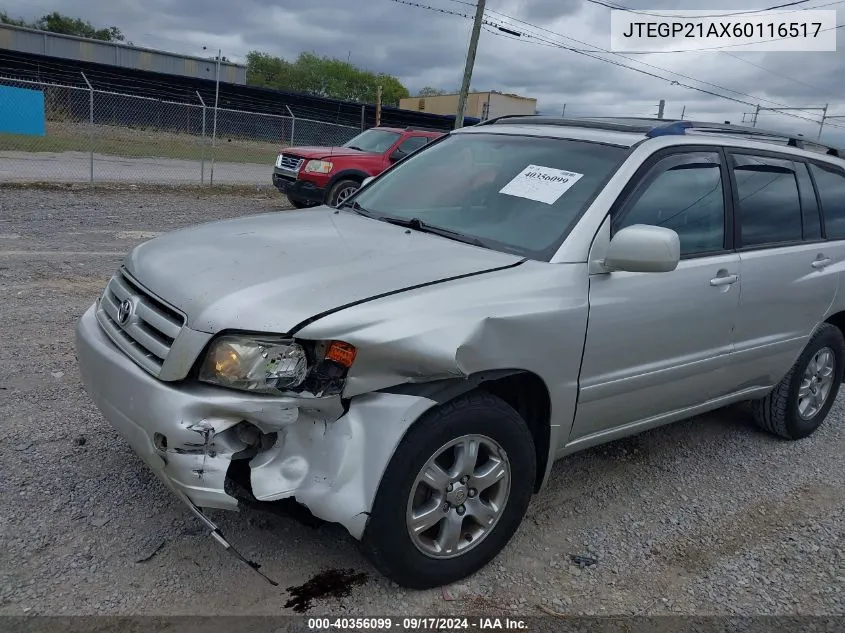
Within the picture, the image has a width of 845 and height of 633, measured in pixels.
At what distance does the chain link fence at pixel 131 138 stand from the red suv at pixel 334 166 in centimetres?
370

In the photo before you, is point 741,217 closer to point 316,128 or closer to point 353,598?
point 353,598

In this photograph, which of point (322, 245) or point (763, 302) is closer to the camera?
point (322, 245)

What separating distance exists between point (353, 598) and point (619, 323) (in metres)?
1.60

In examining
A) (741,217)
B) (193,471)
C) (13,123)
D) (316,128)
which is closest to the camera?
(193,471)

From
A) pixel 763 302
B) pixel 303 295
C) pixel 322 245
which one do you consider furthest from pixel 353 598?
pixel 763 302

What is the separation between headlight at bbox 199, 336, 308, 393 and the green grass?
19.9 meters

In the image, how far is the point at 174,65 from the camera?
53344 millimetres

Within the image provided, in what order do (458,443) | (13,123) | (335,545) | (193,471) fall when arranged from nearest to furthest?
(193,471) → (458,443) → (335,545) → (13,123)

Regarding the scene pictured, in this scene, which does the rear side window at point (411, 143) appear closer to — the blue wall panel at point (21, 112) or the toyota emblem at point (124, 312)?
the blue wall panel at point (21, 112)

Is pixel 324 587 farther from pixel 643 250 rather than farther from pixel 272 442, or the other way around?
pixel 643 250

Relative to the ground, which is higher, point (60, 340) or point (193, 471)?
point (193, 471)

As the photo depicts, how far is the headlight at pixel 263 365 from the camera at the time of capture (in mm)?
2414

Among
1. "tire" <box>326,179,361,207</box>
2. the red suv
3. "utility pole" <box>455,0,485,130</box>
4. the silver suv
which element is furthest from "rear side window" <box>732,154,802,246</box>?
"utility pole" <box>455,0,485,130</box>

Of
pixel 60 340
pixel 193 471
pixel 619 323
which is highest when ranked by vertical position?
pixel 619 323
